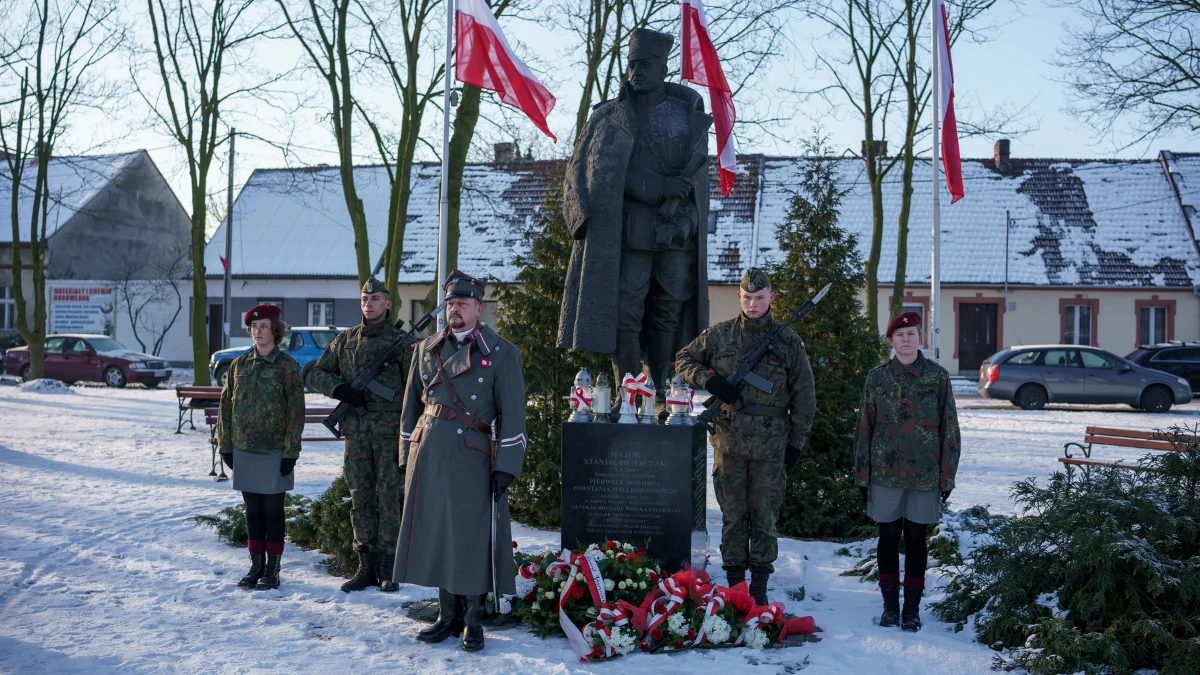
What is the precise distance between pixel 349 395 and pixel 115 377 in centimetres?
2209

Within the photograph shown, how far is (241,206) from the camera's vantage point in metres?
35.2

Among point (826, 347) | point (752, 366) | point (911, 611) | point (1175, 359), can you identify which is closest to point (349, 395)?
point (752, 366)

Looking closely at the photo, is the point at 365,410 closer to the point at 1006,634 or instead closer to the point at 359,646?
the point at 359,646

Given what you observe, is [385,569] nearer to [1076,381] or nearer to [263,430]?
[263,430]

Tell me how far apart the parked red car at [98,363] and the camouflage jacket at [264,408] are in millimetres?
21492

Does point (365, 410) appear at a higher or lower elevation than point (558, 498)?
higher

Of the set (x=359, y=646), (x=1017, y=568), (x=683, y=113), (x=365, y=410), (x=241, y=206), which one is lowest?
(x=359, y=646)

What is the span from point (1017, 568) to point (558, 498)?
12.2 feet

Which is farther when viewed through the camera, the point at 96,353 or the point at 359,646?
the point at 96,353

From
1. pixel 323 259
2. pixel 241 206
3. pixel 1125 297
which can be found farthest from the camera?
pixel 241 206

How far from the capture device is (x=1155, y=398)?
19766 millimetres

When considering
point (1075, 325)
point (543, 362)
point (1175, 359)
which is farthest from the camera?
point (1075, 325)

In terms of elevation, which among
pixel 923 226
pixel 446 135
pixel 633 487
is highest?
pixel 923 226

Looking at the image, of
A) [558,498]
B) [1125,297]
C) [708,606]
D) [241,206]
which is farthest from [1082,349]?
[241,206]
